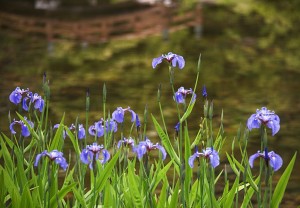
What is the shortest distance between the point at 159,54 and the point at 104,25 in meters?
2.63

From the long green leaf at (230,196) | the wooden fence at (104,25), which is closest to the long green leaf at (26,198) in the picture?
the long green leaf at (230,196)

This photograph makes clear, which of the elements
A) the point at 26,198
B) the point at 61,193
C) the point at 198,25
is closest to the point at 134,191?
the point at 61,193

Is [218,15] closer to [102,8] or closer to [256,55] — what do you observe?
[102,8]

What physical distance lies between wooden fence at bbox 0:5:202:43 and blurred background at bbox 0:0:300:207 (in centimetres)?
2

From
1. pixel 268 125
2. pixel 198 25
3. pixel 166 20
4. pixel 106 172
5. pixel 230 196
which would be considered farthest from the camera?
pixel 166 20

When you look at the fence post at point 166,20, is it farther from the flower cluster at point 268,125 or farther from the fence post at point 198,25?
the flower cluster at point 268,125

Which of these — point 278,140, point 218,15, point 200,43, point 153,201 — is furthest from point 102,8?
point 153,201

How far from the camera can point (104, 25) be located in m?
13.6

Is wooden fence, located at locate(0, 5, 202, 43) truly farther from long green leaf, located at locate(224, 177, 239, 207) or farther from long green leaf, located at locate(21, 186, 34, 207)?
long green leaf, located at locate(224, 177, 239, 207)

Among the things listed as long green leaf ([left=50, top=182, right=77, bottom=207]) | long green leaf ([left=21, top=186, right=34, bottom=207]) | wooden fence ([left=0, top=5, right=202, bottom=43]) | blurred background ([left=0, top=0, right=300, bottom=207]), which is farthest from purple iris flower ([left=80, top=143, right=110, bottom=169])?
wooden fence ([left=0, top=5, right=202, bottom=43])

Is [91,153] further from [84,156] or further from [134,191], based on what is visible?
[134,191]

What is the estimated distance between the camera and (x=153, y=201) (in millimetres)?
3553

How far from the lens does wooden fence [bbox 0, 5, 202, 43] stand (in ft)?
43.1

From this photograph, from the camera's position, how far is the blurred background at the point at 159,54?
812 cm
